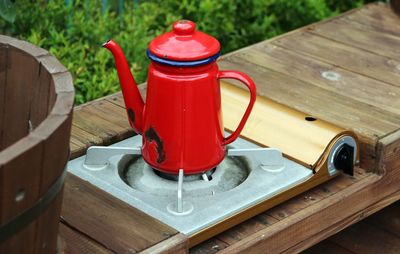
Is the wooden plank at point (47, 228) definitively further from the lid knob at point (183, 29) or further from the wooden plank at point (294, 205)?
the wooden plank at point (294, 205)

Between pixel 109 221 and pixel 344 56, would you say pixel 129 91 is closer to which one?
pixel 109 221

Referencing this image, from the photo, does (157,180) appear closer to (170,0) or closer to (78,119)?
(78,119)

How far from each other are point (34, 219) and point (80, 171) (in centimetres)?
80

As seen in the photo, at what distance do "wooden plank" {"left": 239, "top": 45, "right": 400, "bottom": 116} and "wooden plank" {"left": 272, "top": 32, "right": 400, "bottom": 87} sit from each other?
0.14 feet

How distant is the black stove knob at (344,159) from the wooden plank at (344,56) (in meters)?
0.66

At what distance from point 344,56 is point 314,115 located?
0.67 metres

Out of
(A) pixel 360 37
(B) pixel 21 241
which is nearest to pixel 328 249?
(A) pixel 360 37

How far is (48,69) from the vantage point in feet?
6.22

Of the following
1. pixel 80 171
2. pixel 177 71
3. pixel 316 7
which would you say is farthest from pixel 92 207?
pixel 316 7

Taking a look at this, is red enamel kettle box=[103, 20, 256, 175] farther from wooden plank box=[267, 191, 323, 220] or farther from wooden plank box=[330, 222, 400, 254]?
wooden plank box=[330, 222, 400, 254]

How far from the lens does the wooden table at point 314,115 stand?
2234mm

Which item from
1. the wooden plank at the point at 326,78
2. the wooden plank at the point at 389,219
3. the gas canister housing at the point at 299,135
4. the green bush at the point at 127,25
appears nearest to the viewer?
the gas canister housing at the point at 299,135

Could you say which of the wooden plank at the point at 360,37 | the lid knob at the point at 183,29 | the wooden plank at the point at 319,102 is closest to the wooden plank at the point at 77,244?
the lid knob at the point at 183,29

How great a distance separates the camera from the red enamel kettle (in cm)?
224
